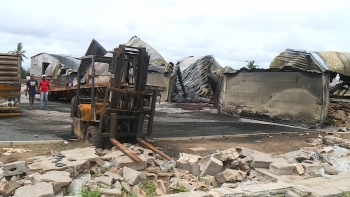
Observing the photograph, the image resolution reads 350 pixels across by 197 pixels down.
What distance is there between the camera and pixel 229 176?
5730 mm

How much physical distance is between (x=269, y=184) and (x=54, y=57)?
28120 millimetres

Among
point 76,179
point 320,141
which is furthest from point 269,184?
point 320,141

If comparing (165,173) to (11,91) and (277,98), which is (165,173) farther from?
(277,98)

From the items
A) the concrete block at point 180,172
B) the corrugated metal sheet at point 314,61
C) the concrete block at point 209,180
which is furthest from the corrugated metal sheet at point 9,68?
the corrugated metal sheet at point 314,61

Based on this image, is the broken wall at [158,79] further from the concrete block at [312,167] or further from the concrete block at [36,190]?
the concrete block at [36,190]

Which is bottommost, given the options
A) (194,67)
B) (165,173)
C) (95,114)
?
(165,173)

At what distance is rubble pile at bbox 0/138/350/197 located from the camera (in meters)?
4.68

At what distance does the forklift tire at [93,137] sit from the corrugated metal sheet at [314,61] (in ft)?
30.4

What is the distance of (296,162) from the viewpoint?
6.88 meters

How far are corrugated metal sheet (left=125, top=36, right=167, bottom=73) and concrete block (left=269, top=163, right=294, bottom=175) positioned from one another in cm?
1793

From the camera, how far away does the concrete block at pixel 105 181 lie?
4.90 metres

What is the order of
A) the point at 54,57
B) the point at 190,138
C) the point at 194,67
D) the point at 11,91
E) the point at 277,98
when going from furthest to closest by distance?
1. the point at 54,57
2. the point at 194,67
3. the point at 277,98
4. the point at 11,91
5. the point at 190,138

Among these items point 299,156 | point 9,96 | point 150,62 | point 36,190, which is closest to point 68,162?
point 36,190

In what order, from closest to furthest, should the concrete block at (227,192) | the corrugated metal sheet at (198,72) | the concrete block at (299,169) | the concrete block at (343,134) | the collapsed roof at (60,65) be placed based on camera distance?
the concrete block at (227,192)
the concrete block at (299,169)
the concrete block at (343,134)
the corrugated metal sheet at (198,72)
the collapsed roof at (60,65)
